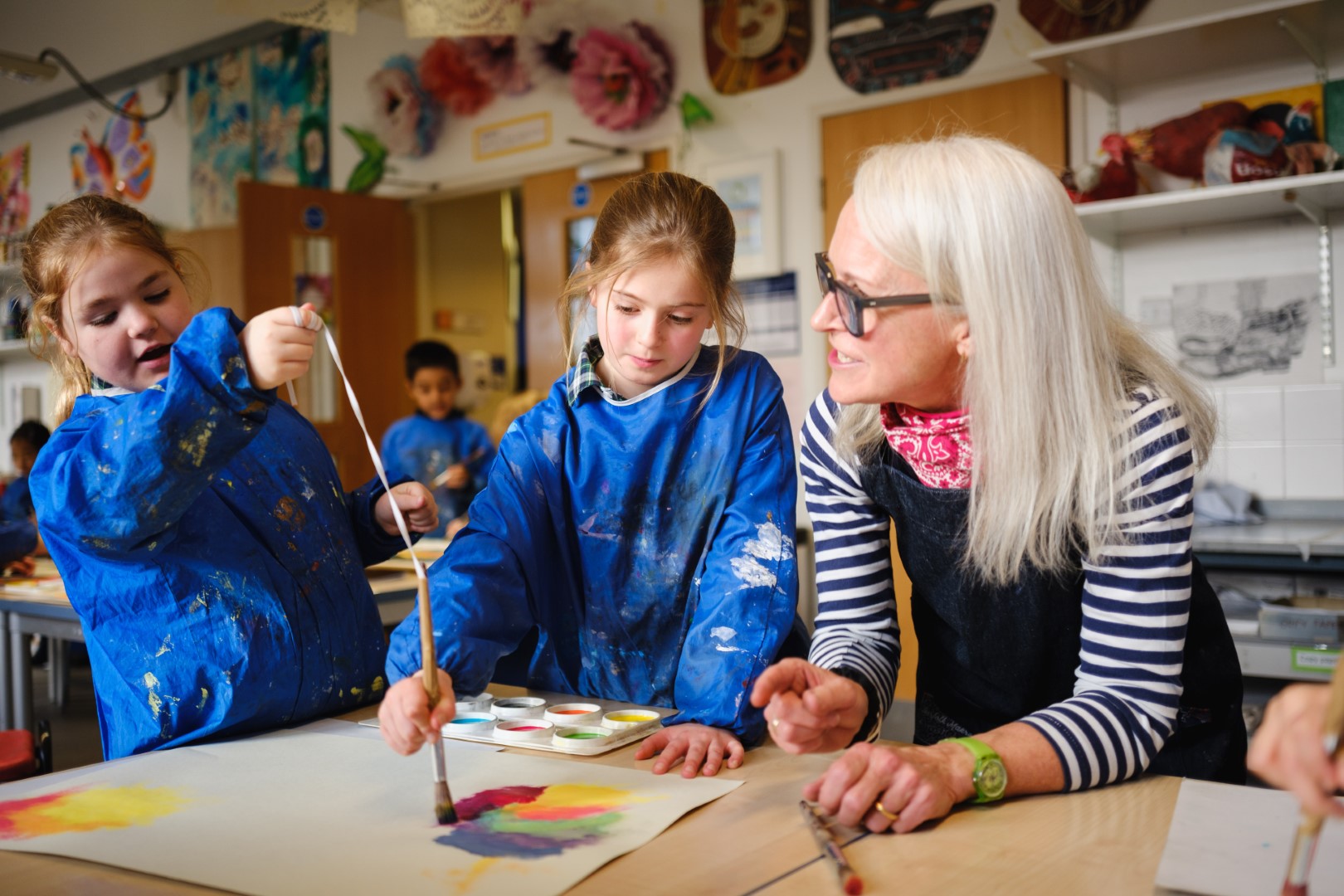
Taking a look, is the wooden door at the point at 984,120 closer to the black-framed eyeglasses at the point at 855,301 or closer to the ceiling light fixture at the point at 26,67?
the black-framed eyeglasses at the point at 855,301

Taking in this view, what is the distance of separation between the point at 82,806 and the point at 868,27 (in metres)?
→ 3.93

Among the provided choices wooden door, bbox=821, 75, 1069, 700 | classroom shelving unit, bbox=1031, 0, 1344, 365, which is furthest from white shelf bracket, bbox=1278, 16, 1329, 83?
wooden door, bbox=821, 75, 1069, 700

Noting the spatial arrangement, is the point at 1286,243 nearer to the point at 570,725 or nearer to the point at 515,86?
the point at 570,725

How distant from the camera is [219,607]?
1278 millimetres

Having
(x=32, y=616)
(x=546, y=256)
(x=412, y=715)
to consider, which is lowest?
(x=32, y=616)

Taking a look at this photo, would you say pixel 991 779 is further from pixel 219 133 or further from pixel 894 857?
pixel 219 133

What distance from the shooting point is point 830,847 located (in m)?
0.88

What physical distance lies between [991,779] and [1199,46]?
10.2ft

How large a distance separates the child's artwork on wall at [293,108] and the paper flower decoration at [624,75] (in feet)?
6.53

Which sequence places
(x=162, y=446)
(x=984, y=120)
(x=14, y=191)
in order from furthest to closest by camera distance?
(x=14, y=191)
(x=984, y=120)
(x=162, y=446)

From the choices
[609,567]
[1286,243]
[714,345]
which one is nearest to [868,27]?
[1286,243]

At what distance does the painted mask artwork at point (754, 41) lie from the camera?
4.36 meters

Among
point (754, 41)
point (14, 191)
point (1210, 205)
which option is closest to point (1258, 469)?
point (1210, 205)

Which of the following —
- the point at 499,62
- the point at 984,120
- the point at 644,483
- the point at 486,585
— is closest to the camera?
the point at 486,585
